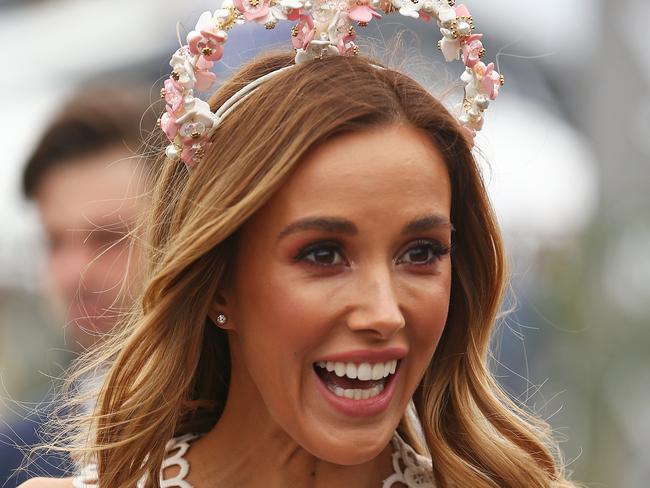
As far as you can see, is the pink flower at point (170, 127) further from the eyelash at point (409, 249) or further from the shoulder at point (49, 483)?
the shoulder at point (49, 483)

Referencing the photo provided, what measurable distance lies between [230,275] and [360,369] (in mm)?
449

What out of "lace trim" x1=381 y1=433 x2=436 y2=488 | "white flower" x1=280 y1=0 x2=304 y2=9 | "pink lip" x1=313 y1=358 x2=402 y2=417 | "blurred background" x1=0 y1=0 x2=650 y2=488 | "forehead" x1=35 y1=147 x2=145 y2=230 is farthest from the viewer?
"blurred background" x1=0 y1=0 x2=650 y2=488

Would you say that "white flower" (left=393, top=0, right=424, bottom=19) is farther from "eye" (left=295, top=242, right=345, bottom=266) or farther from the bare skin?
"eye" (left=295, top=242, right=345, bottom=266)

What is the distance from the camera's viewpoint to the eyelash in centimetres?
350

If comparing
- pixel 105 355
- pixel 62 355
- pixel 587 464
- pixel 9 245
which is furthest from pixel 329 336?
pixel 587 464

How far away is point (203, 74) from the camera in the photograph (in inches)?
148

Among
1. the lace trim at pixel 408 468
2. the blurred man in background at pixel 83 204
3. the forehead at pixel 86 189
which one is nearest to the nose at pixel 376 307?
the lace trim at pixel 408 468

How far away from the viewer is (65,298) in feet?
18.7

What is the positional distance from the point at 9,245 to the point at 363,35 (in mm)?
4070

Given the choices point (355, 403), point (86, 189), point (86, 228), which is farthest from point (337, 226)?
point (86, 189)

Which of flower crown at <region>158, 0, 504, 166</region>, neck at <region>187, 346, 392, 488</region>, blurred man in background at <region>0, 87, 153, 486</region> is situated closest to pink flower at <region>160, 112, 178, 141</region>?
flower crown at <region>158, 0, 504, 166</region>

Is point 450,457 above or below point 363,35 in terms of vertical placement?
below

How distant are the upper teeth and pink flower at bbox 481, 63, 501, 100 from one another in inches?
32.3

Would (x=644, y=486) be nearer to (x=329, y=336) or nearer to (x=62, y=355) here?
(x=62, y=355)
